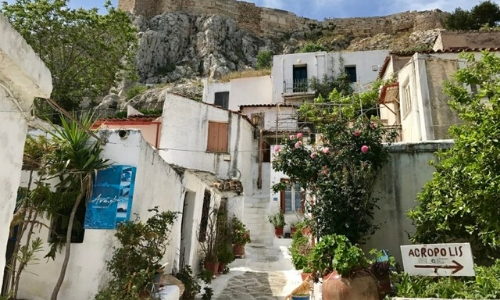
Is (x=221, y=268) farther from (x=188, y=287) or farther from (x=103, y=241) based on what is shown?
(x=103, y=241)

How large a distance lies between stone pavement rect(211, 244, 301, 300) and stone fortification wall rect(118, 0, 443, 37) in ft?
132

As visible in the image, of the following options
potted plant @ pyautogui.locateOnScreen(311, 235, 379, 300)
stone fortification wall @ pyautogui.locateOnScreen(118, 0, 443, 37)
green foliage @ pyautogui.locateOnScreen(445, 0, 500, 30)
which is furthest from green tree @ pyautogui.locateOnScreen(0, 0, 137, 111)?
stone fortification wall @ pyautogui.locateOnScreen(118, 0, 443, 37)

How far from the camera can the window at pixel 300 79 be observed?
90.3 feet

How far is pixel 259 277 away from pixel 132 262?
219 inches

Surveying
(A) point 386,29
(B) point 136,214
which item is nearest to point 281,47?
(A) point 386,29

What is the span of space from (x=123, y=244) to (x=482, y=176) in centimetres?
588

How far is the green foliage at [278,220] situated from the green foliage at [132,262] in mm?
10178

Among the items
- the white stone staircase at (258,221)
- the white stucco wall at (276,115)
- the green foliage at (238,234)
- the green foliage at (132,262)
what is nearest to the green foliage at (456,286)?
the green foliage at (132,262)

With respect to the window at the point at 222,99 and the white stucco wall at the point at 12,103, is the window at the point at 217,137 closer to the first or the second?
the window at the point at 222,99

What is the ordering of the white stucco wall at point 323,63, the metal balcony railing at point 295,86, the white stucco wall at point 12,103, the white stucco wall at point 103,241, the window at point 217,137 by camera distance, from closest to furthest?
the white stucco wall at point 12,103 < the white stucco wall at point 103,241 < the window at point 217,137 < the metal balcony railing at point 295,86 < the white stucco wall at point 323,63

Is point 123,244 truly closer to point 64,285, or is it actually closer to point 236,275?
point 64,285

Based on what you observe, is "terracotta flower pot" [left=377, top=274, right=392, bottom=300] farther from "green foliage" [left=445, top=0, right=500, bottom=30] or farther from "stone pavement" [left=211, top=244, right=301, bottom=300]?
"green foliage" [left=445, top=0, right=500, bottom=30]

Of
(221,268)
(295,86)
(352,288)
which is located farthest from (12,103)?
(295,86)

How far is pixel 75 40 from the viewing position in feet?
57.9
